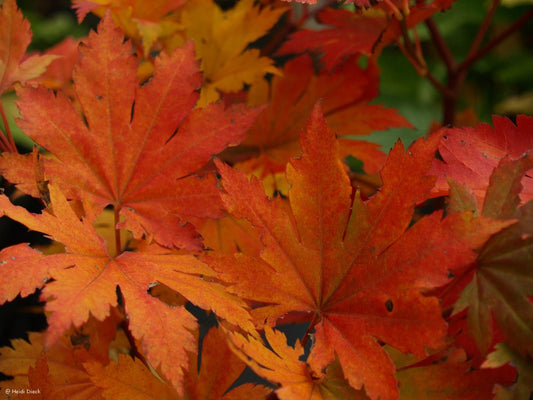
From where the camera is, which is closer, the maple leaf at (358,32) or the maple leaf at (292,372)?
the maple leaf at (292,372)

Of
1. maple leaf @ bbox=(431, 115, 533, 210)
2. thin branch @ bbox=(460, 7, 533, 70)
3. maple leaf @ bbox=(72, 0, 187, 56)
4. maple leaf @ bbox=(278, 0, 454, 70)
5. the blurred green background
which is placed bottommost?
the blurred green background

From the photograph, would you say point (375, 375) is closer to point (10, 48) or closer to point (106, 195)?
point (106, 195)

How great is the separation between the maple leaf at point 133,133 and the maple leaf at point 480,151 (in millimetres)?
174

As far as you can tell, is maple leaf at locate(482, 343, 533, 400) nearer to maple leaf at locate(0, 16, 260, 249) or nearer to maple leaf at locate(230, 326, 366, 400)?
maple leaf at locate(230, 326, 366, 400)

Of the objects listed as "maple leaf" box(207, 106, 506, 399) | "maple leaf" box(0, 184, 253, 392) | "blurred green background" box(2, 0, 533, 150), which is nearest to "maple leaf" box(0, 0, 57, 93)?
"maple leaf" box(0, 184, 253, 392)

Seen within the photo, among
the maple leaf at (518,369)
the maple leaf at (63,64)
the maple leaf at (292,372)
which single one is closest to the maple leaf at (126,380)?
the maple leaf at (292,372)

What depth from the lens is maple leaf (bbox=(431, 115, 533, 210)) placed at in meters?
0.40

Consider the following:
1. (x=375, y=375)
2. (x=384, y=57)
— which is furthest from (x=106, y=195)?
(x=384, y=57)

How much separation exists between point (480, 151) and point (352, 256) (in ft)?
0.52

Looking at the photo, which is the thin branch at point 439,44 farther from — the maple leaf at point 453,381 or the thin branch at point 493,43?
the maple leaf at point 453,381

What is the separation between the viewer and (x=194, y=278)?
1.27ft

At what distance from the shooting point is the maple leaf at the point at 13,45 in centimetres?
48

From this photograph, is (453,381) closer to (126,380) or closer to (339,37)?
(126,380)

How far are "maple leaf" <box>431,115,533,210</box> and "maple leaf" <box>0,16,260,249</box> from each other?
0.17 meters
